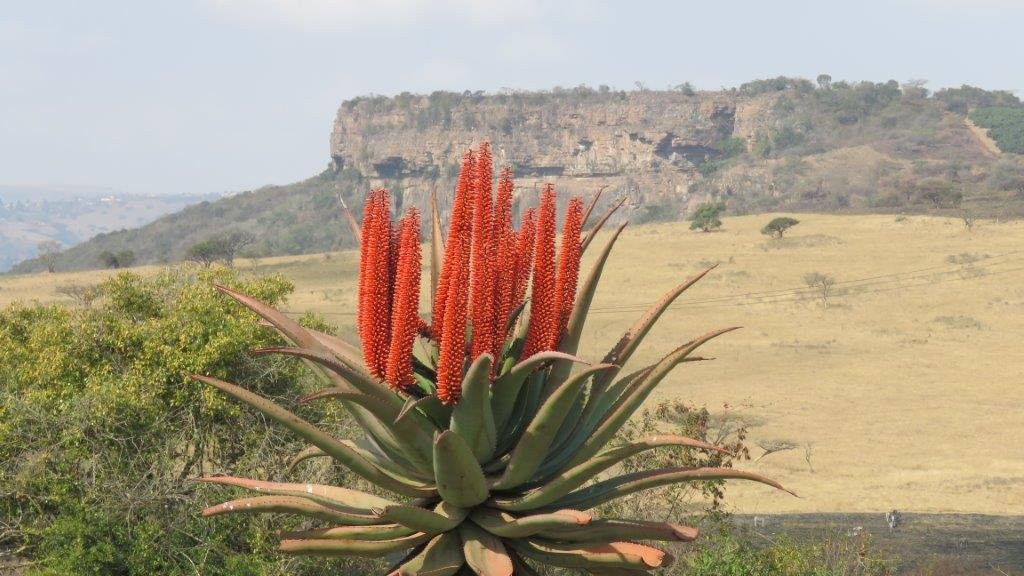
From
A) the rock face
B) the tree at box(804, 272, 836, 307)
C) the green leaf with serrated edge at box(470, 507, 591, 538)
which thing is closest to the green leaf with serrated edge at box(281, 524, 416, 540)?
the green leaf with serrated edge at box(470, 507, 591, 538)

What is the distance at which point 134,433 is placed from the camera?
11328mm

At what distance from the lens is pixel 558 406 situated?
352 cm

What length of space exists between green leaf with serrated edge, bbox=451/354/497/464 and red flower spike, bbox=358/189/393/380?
340 mm

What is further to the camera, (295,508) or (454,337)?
(295,508)

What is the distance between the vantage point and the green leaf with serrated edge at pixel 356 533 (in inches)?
150

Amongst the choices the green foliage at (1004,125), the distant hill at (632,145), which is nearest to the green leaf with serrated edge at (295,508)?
the distant hill at (632,145)

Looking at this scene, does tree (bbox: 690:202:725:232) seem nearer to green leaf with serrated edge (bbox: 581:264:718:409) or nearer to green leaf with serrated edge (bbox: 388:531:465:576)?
green leaf with serrated edge (bbox: 581:264:718:409)

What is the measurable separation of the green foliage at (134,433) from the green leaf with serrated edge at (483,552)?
5660mm

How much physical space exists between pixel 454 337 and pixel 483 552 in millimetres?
714

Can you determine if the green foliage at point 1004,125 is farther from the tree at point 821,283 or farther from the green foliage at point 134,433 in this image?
the green foliage at point 134,433

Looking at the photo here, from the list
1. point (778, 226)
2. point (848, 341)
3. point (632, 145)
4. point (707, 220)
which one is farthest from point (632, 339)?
point (632, 145)

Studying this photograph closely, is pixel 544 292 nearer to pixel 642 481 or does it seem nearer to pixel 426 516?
pixel 642 481

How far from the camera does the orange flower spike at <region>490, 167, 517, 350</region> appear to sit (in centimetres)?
370

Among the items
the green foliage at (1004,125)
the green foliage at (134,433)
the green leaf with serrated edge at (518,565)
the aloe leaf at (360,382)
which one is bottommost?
the green foliage at (134,433)
